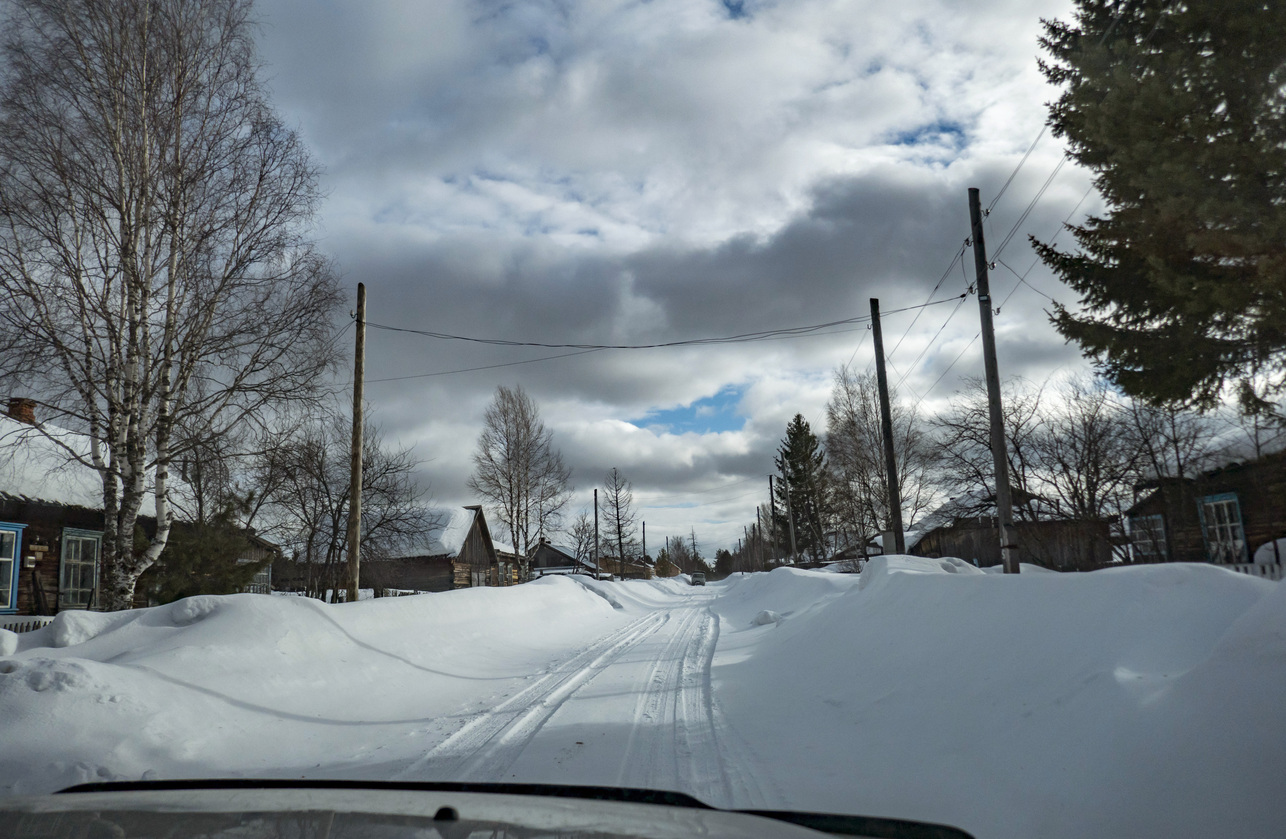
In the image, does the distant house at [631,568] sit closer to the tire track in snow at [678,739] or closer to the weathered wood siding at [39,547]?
the weathered wood siding at [39,547]

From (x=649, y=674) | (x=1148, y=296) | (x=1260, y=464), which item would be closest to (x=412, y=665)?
(x=649, y=674)

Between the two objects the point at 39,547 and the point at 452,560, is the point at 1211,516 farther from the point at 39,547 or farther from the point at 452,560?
the point at 452,560

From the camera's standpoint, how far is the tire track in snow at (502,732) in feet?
19.0

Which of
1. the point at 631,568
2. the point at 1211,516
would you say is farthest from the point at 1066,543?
the point at 631,568

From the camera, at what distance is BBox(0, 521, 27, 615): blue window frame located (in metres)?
17.3

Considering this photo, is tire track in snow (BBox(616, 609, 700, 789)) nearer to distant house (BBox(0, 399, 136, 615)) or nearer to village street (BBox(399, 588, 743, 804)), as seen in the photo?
village street (BBox(399, 588, 743, 804))

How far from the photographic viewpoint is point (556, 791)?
2.72 metres

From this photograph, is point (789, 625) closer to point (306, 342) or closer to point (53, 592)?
point (306, 342)

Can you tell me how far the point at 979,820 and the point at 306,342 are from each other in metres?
13.5

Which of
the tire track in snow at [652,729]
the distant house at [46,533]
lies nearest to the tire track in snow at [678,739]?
the tire track in snow at [652,729]

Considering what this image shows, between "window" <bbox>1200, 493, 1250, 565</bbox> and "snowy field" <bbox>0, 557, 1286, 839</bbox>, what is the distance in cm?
1892

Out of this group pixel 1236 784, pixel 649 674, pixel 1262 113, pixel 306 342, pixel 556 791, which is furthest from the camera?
pixel 306 342

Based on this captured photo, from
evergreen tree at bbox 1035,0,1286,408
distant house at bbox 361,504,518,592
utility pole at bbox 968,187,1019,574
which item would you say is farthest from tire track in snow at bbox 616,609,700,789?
distant house at bbox 361,504,518,592

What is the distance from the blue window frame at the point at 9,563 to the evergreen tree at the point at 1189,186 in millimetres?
23087
